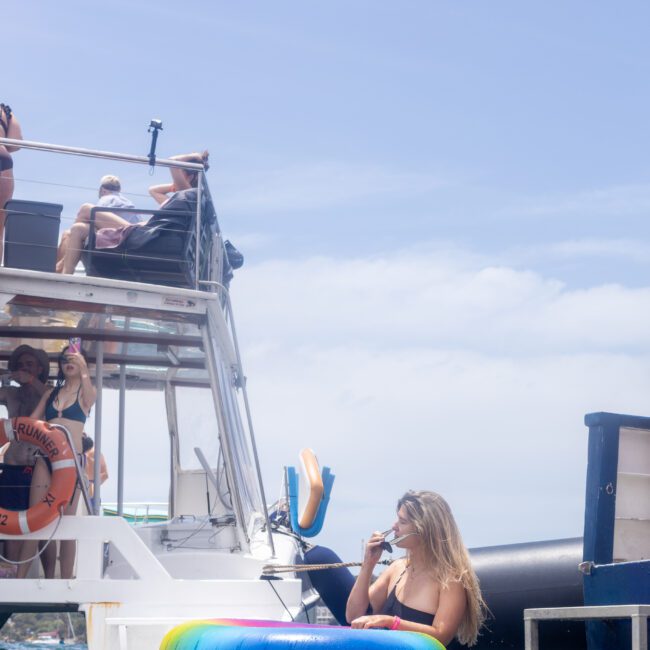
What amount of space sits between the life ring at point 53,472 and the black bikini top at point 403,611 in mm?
2108

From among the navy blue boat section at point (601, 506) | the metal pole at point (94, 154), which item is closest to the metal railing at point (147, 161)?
the metal pole at point (94, 154)

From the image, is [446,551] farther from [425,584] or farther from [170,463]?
[170,463]

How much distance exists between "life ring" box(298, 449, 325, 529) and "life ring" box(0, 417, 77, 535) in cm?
221

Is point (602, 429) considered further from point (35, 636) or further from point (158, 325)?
point (35, 636)

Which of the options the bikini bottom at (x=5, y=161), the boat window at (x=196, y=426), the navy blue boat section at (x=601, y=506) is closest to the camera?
the navy blue boat section at (x=601, y=506)

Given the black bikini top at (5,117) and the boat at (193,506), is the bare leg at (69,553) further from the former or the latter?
the black bikini top at (5,117)

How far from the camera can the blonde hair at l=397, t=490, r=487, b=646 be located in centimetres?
525

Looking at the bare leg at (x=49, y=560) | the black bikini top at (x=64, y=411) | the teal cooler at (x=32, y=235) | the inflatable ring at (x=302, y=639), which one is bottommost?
the inflatable ring at (x=302, y=639)

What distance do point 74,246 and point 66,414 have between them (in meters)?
1.13

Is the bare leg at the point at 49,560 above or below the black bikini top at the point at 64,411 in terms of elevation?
below

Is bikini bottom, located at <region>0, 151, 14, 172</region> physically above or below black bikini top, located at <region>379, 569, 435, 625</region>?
above

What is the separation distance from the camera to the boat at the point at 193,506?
613 cm

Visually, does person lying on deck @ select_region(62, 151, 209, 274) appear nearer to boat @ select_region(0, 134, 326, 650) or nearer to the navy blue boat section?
boat @ select_region(0, 134, 326, 650)

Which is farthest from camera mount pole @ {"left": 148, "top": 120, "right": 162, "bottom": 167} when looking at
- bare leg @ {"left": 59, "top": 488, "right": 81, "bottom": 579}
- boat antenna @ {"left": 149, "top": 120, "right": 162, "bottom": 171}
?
bare leg @ {"left": 59, "top": 488, "right": 81, "bottom": 579}
